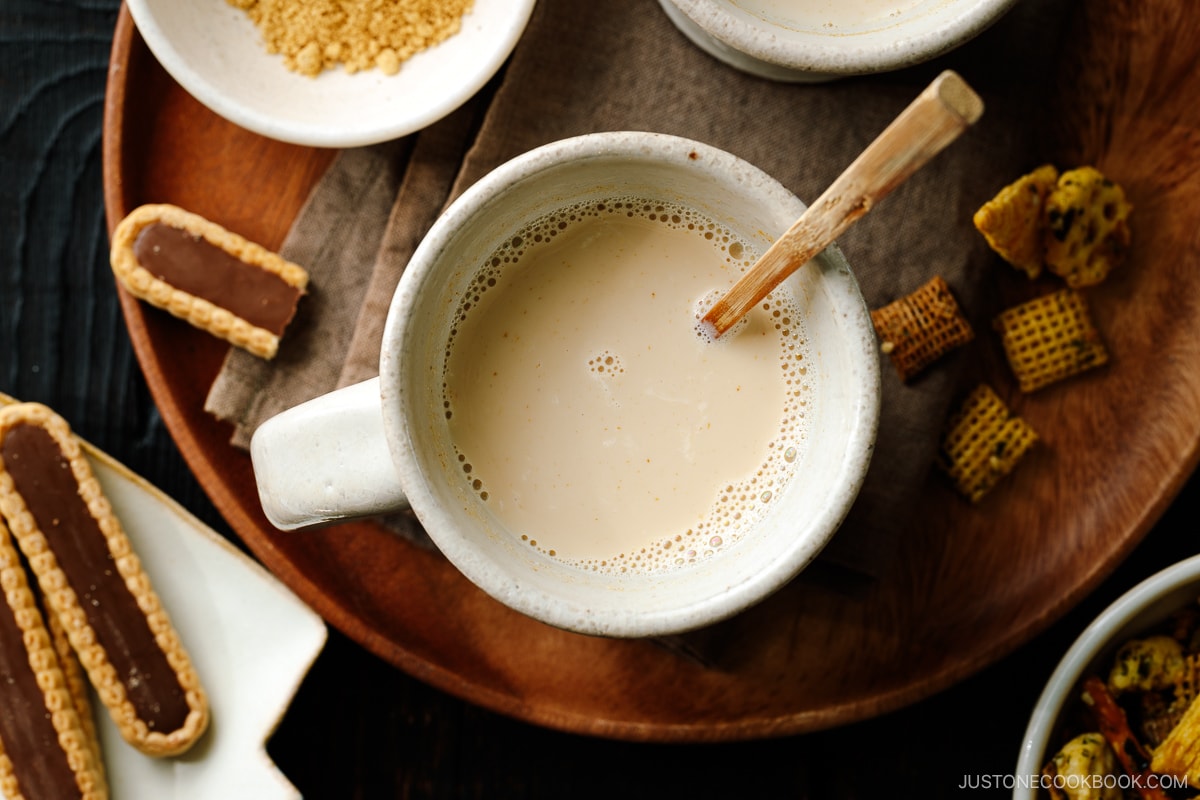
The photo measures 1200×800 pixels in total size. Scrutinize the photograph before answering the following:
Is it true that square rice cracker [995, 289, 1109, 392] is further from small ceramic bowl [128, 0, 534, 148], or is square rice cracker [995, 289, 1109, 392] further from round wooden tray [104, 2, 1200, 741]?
small ceramic bowl [128, 0, 534, 148]

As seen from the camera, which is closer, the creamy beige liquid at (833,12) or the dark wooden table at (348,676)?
the creamy beige liquid at (833,12)

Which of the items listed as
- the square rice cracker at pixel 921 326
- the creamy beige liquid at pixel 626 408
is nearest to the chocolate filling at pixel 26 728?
the creamy beige liquid at pixel 626 408

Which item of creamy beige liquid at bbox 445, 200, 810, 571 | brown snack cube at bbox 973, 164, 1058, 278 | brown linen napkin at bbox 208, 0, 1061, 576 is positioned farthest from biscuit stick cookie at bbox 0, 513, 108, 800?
brown snack cube at bbox 973, 164, 1058, 278

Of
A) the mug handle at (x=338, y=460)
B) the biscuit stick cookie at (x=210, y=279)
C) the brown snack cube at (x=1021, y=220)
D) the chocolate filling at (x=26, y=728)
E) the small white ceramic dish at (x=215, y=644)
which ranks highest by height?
the brown snack cube at (x=1021, y=220)

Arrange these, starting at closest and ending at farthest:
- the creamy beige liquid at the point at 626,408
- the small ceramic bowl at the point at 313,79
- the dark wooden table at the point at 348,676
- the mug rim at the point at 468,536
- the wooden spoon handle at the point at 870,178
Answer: the wooden spoon handle at the point at 870,178 < the mug rim at the point at 468,536 < the creamy beige liquid at the point at 626,408 < the small ceramic bowl at the point at 313,79 < the dark wooden table at the point at 348,676

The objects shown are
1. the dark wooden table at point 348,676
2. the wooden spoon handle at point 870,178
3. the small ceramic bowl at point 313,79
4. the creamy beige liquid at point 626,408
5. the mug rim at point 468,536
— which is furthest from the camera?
the dark wooden table at point 348,676

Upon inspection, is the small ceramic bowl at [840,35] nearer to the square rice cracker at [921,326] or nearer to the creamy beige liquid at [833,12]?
the creamy beige liquid at [833,12]

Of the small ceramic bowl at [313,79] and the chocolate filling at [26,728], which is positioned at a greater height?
the small ceramic bowl at [313,79]
